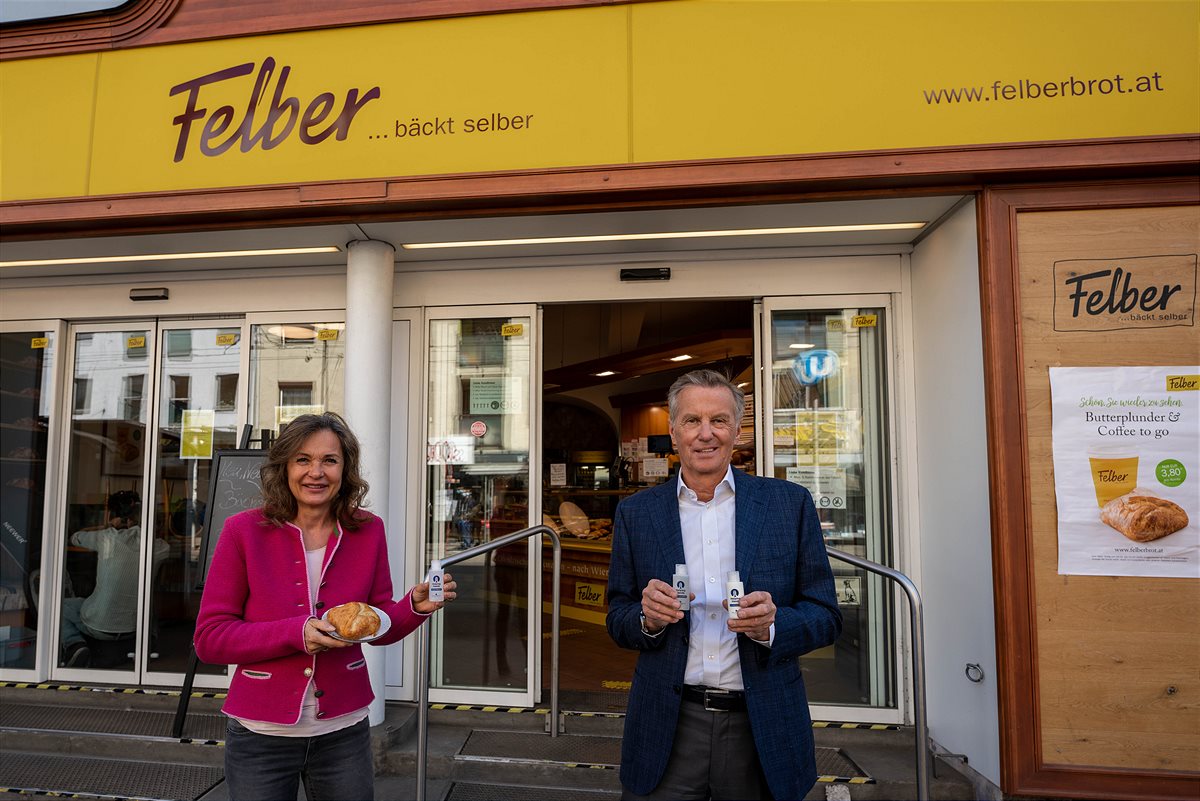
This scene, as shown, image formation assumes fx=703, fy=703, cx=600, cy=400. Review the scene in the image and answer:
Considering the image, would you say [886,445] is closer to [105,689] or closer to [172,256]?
[172,256]

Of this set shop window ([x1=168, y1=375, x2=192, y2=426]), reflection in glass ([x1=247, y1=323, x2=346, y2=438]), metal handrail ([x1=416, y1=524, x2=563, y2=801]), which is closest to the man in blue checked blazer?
metal handrail ([x1=416, y1=524, x2=563, y2=801])

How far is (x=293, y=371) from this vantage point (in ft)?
16.1

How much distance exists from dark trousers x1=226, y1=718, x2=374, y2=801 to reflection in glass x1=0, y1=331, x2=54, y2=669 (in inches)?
166

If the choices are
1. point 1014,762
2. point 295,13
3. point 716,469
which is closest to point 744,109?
point 716,469

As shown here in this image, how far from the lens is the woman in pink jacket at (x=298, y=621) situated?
1962 mm

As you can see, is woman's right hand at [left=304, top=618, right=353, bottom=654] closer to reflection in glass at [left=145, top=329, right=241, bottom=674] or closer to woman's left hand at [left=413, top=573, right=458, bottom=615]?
woman's left hand at [left=413, top=573, right=458, bottom=615]

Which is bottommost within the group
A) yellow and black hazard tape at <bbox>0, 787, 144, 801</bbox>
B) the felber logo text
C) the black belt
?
yellow and black hazard tape at <bbox>0, 787, 144, 801</bbox>

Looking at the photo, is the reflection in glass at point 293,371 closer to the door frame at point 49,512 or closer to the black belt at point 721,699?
the door frame at point 49,512

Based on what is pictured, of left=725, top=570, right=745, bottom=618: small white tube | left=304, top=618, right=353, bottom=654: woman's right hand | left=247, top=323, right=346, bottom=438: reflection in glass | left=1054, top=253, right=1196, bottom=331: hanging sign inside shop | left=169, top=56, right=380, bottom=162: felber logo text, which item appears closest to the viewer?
left=725, top=570, right=745, bottom=618: small white tube

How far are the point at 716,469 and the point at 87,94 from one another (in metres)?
4.41

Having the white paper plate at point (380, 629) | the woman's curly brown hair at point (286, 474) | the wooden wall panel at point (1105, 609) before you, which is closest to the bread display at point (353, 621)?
the white paper plate at point (380, 629)

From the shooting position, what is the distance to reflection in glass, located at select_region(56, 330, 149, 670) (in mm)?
4953

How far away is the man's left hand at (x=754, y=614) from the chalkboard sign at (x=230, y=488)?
10.7ft

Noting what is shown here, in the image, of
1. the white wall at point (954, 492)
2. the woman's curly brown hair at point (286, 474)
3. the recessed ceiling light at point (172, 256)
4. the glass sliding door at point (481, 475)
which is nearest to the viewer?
the woman's curly brown hair at point (286, 474)
